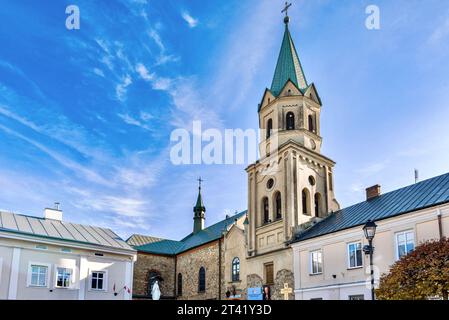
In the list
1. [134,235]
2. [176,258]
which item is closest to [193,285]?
[176,258]

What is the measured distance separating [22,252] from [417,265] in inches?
958

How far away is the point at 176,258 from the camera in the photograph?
50219 mm

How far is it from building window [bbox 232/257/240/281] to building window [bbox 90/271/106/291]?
10973mm

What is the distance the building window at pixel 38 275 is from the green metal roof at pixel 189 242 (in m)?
17.3

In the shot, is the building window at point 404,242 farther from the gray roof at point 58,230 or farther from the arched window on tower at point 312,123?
the gray roof at point 58,230

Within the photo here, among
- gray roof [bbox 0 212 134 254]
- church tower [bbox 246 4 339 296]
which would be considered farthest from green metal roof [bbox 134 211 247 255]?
gray roof [bbox 0 212 134 254]

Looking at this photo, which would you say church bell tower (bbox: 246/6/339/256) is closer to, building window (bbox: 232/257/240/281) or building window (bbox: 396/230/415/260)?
building window (bbox: 232/257/240/281)

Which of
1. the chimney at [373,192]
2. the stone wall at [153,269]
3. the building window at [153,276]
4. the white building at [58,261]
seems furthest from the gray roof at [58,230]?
the chimney at [373,192]

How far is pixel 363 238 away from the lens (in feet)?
78.8

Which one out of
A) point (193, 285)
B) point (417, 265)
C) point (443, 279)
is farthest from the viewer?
point (193, 285)

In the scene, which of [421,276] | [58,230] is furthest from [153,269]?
[421,276]

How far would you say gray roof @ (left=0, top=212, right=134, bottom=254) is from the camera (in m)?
29.6
